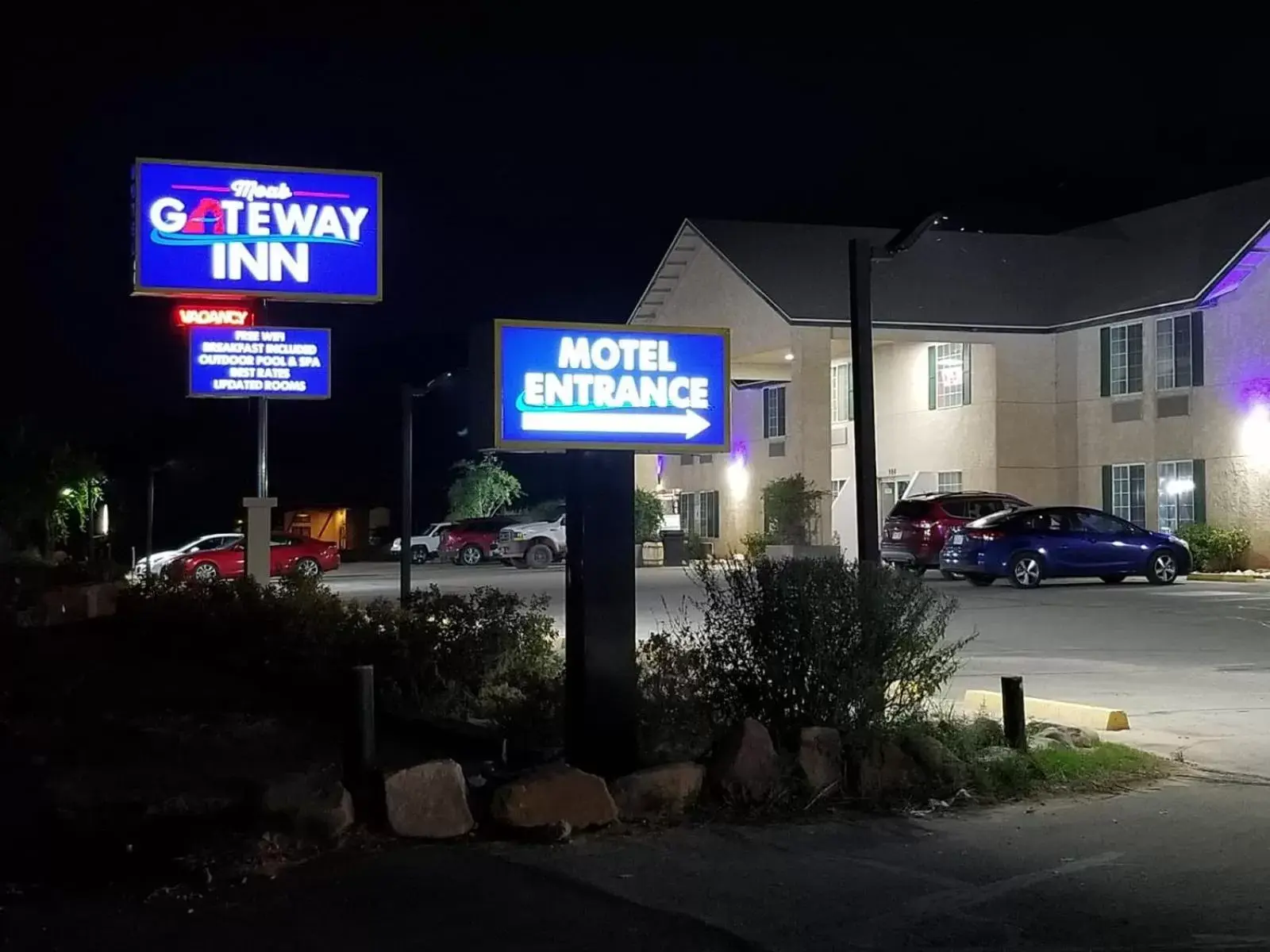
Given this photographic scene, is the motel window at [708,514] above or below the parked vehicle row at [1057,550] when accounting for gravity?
above

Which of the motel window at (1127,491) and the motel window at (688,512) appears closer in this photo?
the motel window at (1127,491)

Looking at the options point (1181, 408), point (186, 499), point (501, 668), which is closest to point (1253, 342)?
point (1181, 408)

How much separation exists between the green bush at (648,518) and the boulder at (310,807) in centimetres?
3239

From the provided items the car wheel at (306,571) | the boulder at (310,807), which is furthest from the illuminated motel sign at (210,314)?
the boulder at (310,807)

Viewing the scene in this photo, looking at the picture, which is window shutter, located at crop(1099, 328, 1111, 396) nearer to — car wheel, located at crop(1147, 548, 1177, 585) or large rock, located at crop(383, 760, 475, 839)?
car wheel, located at crop(1147, 548, 1177, 585)

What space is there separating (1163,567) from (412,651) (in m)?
17.6

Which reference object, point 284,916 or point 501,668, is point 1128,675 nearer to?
point 501,668

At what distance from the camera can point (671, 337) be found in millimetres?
9141

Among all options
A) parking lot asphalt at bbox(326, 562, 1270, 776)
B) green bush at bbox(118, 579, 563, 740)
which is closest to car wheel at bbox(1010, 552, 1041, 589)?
parking lot asphalt at bbox(326, 562, 1270, 776)

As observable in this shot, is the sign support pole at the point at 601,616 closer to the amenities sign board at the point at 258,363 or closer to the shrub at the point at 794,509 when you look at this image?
the amenities sign board at the point at 258,363

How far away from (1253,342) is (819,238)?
1224 cm

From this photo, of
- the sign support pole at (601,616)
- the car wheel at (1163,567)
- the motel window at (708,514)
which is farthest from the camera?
the motel window at (708,514)

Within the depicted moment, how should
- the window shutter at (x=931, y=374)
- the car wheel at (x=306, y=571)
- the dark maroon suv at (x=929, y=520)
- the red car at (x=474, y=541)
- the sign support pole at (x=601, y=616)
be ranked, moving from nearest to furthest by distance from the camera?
the sign support pole at (x=601, y=616) < the car wheel at (x=306, y=571) < the dark maroon suv at (x=929, y=520) < the window shutter at (x=931, y=374) < the red car at (x=474, y=541)

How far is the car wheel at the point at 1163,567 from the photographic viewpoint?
83.4 feet
